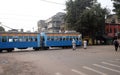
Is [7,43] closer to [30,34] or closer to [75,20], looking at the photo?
[30,34]

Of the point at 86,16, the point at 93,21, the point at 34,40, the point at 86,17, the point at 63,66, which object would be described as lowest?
the point at 63,66

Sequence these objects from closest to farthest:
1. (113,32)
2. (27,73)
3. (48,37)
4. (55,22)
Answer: (27,73) < (48,37) < (113,32) < (55,22)

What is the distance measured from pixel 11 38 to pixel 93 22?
2825 cm

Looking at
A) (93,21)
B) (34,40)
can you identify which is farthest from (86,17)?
(34,40)

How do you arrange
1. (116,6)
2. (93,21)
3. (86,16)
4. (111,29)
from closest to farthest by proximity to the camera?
(116,6), (86,16), (93,21), (111,29)

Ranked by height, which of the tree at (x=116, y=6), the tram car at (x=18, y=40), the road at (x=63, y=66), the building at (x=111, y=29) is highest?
the tree at (x=116, y=6)

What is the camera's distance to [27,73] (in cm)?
1345

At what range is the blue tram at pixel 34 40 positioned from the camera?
120ft

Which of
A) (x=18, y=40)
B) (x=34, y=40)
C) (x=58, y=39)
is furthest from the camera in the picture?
(x=58, y=39)

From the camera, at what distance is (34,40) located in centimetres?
3962

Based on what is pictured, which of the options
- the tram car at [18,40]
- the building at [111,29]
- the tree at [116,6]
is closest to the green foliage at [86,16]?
the building at [111,29]

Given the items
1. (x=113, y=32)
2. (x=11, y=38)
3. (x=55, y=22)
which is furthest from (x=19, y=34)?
(x=55, y=22)

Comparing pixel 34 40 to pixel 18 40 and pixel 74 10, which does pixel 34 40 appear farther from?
pixel 74 10

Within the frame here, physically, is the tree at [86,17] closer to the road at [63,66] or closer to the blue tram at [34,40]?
the blue tram at [34,40]
